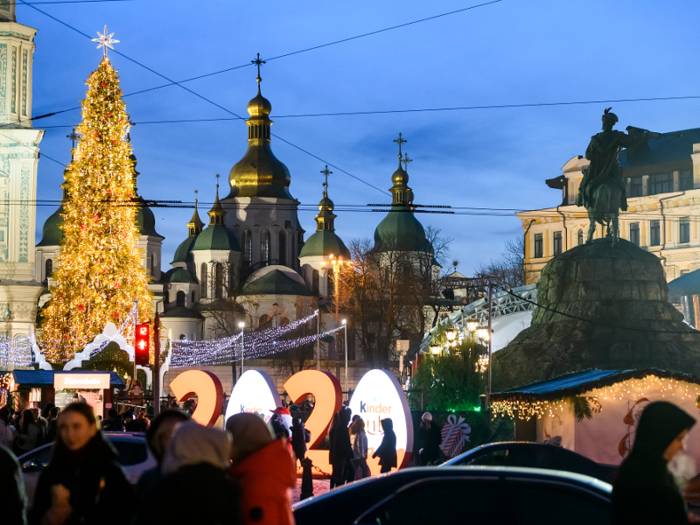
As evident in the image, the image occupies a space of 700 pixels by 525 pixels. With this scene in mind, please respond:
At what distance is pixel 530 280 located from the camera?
2657 inches

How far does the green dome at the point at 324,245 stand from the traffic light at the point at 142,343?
7956cm

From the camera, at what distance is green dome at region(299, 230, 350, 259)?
10250 centimetres

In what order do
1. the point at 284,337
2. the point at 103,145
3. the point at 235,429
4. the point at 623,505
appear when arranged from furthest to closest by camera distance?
the point at 284,337, the point at 103,145, the point at 235,429, the point at 623,505

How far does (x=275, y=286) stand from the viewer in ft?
309

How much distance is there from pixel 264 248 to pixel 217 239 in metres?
4.85

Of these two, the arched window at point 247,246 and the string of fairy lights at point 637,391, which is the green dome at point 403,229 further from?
the string of fairy lights at point 637,391

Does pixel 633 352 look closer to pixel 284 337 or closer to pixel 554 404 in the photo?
pixel 554 404

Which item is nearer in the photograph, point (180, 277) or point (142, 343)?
point (142, 343)

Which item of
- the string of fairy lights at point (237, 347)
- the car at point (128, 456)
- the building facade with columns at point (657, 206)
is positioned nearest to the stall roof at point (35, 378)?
the car at point (128, 456)

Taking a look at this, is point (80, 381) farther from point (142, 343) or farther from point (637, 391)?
point (637, 391)

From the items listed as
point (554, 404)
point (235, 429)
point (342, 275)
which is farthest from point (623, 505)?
point (342, 275)

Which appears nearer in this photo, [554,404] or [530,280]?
[554,404]

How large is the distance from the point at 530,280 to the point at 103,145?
35138 millimetres

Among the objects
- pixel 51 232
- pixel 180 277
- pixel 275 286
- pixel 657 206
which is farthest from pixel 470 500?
pixel 51 232
